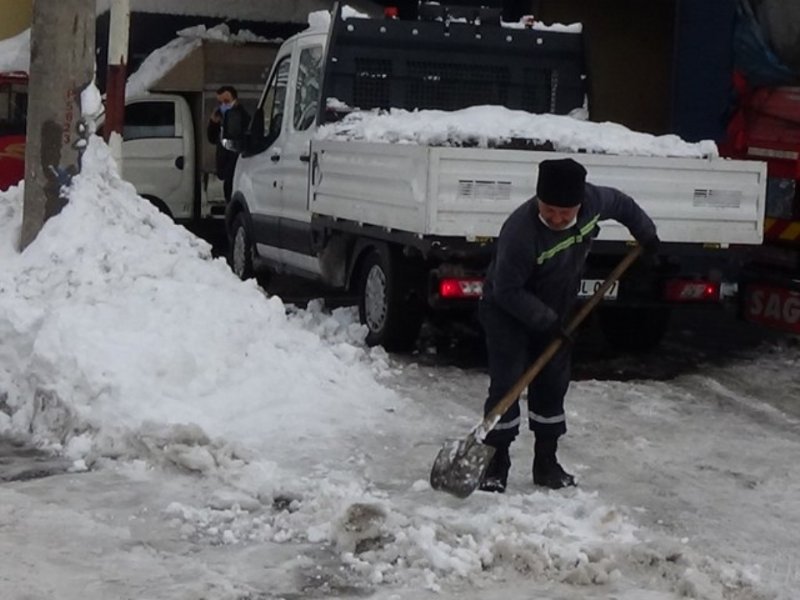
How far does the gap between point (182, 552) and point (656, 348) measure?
5782 millimetres

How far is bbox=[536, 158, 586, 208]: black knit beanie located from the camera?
6191mm

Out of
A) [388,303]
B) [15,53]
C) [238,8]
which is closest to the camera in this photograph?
[388,303]

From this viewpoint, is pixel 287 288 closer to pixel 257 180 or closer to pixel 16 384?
pixel 257 180

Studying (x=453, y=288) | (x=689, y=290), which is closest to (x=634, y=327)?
(x=689, y=290)

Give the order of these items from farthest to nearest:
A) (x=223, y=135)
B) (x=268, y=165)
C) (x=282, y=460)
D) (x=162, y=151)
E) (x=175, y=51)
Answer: (x=175, y=51), (x=162, y=151), (x=223, y=135), (x=268, y=165), (x=282, y=460)

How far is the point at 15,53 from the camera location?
719 inches

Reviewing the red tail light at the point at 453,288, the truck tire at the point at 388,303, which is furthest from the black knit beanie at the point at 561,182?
the truck tire at the point at 388,303

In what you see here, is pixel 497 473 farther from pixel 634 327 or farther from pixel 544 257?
pixel 634 327

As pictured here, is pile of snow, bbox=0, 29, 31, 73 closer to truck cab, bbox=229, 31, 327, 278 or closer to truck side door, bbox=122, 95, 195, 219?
truck side door, bbox=122, 95, 195, 219

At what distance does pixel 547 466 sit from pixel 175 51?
11481 millimetres

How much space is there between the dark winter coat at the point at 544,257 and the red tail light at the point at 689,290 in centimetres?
280

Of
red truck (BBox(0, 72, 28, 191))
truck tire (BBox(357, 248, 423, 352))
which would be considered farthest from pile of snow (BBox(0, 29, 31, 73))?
truck tire (BBox(357, 248, 423, 352))

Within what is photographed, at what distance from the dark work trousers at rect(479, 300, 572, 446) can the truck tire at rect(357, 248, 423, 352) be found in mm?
2903

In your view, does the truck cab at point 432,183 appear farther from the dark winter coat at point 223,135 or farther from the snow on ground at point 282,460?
the snow on ground at point 282,460
